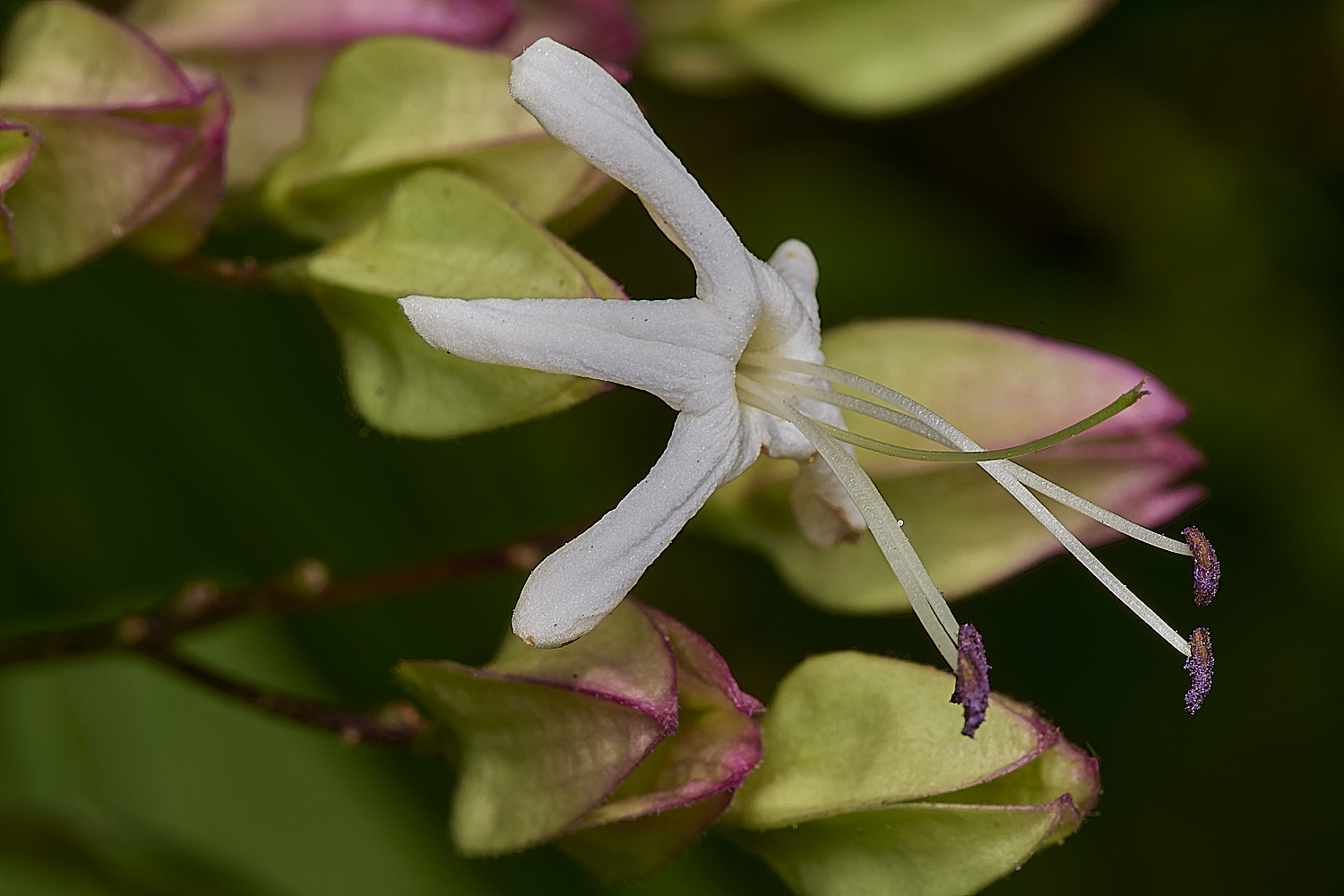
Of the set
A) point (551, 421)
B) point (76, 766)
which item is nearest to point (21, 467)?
point (76, 766)

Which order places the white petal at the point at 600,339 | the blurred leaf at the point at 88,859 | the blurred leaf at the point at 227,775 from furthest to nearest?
the blurred leaf at the point at 227,775, the blurred leaf at the point at 88,859, the white petal at the point at 600,339

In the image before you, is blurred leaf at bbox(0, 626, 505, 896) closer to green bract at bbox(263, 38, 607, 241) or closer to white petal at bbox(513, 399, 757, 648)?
green bract at bbox(263, 38, 607, 241)

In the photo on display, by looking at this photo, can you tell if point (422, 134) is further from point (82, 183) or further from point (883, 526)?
point (883, 526)

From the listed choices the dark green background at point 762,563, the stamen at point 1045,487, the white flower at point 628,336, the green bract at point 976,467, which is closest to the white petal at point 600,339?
the white flower at point 628,336

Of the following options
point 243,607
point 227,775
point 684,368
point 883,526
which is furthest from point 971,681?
point 227,775

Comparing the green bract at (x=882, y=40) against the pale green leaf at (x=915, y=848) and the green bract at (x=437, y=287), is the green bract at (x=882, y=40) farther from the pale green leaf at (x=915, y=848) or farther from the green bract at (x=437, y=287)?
the pale green leaf at (x=915, y=848)

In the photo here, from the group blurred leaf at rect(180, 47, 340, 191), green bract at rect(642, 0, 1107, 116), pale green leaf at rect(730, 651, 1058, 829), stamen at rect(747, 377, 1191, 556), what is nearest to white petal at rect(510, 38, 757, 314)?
stamen at rect(747, 377, 1191, 556)
